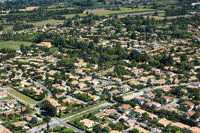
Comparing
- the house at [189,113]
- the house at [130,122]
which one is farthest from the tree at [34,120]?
the house at [189,113]

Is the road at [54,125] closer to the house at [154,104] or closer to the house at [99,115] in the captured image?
the house at [99,115]

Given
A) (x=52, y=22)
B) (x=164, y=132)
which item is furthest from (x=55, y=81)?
(x=52, y=22)

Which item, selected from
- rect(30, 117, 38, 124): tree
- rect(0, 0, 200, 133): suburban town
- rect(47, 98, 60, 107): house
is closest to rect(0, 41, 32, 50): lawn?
rect(0, 0, 200, 133): suburban town

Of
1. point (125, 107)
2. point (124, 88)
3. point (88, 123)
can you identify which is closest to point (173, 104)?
point (125, 107)

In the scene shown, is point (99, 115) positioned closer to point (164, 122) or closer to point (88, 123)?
point (88, 123)

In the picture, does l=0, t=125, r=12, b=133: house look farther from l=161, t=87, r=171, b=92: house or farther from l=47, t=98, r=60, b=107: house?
l=161, t=87, r=171, b=92: house

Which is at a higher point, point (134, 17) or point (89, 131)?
point (134, 17)

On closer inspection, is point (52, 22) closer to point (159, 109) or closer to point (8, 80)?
point (8, 80)

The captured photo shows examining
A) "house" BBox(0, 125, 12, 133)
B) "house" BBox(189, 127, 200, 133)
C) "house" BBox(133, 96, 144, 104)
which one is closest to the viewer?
"house" BBox(0, 125, 12, 133)
